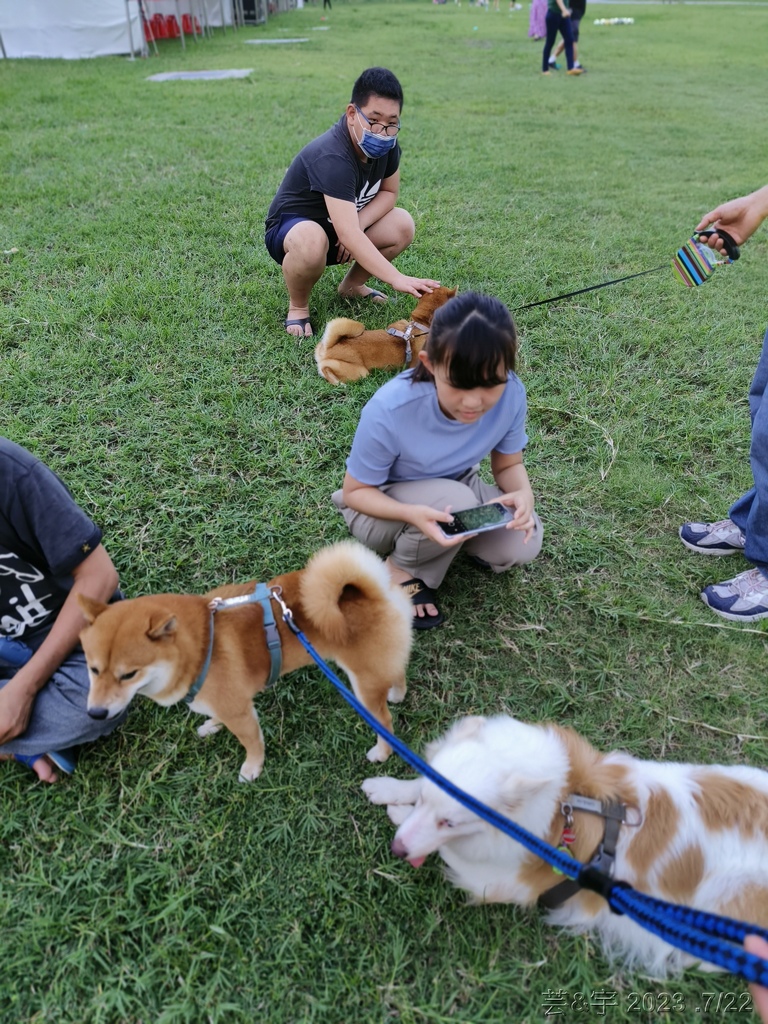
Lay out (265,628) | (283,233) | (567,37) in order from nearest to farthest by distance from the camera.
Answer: (265,628) < (283,233) < (567,37)

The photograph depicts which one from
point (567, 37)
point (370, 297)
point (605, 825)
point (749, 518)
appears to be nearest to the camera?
point (605, 825)

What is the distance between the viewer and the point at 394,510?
2.17 meters

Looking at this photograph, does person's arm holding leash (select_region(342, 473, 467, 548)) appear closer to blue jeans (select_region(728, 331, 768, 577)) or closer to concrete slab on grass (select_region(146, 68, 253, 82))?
blue jeans (select_region(728, 331, 768, 577))

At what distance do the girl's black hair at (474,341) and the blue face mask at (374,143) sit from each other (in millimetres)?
2125

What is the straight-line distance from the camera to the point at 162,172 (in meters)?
6.13

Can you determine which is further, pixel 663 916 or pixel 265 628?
pixel 265 628

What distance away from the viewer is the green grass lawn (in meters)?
1.65

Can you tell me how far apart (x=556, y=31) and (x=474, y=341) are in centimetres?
1388

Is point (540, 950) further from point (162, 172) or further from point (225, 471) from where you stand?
point (162, 172)

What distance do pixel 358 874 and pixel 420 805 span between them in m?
0.44

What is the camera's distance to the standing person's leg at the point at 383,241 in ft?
13.4

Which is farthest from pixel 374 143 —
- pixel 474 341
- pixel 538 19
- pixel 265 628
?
pixel 538 19

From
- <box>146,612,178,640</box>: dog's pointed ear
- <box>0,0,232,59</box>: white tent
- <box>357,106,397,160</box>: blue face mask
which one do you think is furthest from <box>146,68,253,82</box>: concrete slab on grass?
<box>146,612,178,640</box>: dog's pointed ear

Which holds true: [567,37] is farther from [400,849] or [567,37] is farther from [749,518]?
[400,849]
